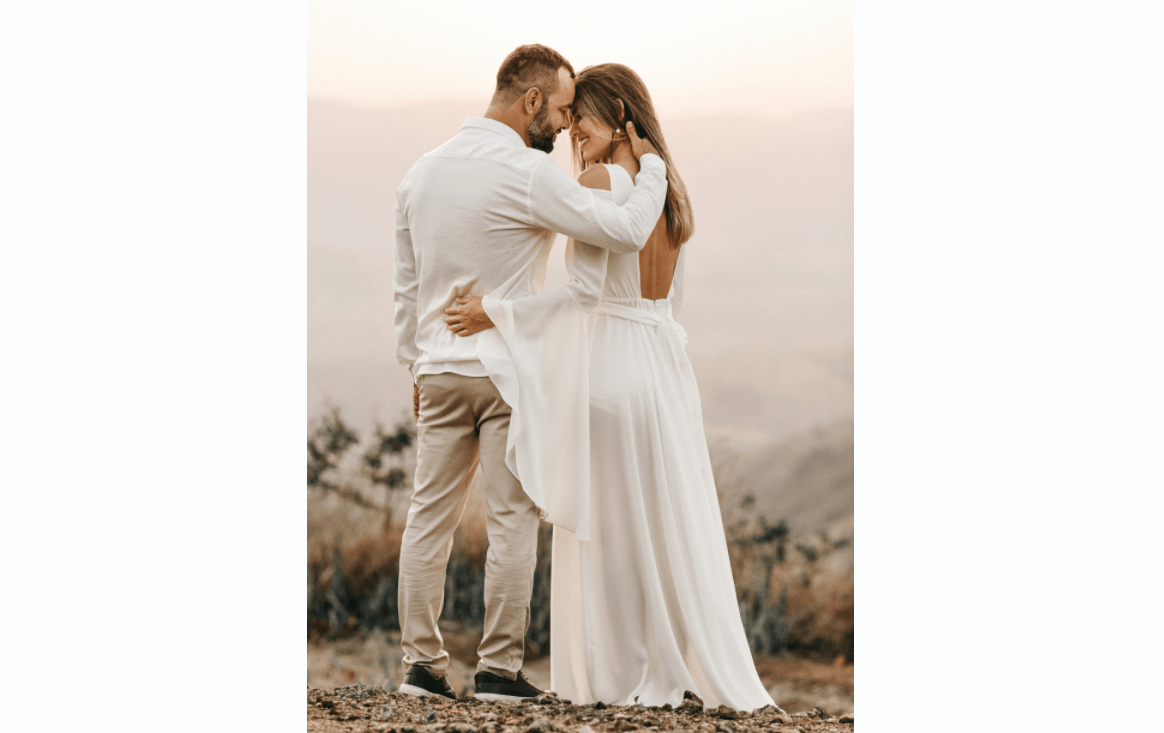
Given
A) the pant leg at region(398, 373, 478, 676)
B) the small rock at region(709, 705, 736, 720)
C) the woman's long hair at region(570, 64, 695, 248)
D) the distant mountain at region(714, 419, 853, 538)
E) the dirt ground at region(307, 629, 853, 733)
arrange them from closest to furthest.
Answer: the small rock at region(709, 705, 736, 720), the pant leg at region(398, 373, 478, 676), the woman's long hair at region(570, 64, 695, 248), the dirt ground at region(307, 629, 853, 733), the distant mountain at region(714, 419, 853, 538)

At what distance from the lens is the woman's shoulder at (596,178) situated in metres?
3.22

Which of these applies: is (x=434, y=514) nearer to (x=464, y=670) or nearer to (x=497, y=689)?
(x=497, y=689)

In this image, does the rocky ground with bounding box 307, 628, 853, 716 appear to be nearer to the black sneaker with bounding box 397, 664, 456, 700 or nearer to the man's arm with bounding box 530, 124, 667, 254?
the black sneaker with bounding box 397, 664, 456, 700

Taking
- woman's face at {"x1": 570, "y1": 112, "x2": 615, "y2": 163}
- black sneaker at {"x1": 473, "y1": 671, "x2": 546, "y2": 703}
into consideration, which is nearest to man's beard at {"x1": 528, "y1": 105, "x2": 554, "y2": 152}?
woman's face at {"x1": 570, "y1": 112, "x2": 615, "y2": 163}

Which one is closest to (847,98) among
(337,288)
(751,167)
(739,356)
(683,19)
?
(751,167)

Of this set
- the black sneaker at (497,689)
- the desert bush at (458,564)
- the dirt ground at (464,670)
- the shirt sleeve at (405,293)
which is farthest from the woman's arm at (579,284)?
the dirt ground at (464,670)

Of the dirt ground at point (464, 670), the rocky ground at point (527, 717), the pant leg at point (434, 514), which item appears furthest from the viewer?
the dirt ground at point (464, 670)

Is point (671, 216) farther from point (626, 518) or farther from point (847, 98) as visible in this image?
point (847, 98)

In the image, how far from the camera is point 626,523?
3260 mm

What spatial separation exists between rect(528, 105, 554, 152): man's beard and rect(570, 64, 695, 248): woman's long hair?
177 millimetres

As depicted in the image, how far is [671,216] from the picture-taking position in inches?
134

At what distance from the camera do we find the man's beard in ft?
10.7

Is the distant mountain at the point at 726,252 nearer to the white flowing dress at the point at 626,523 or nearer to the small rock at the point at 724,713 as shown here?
the white flowing dress at the point at 626,523

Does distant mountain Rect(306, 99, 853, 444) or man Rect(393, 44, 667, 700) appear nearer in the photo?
man Rect(393, 44, 667, 700)
